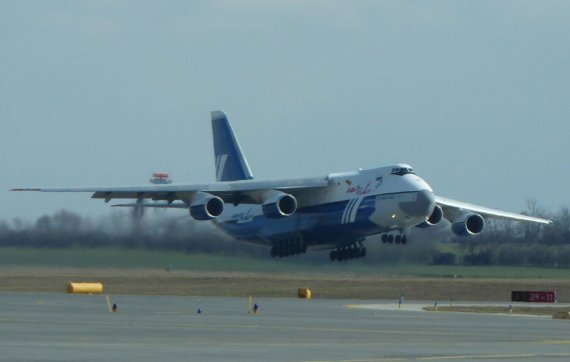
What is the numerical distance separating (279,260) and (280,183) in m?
3.39

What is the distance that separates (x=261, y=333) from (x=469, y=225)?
34.9 metres

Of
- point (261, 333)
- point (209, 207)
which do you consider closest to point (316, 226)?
point (209, 207)

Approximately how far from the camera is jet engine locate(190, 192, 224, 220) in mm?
56562

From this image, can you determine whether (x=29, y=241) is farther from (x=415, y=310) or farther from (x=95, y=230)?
(x=415, y=310)

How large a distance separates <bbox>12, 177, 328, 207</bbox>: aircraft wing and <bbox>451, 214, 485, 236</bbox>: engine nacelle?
22.4 feet

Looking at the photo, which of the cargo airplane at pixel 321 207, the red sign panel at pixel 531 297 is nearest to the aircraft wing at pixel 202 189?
the cargo airplane at pixel 321 207

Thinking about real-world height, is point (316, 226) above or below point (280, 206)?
below

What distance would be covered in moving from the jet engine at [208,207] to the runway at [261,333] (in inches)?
522

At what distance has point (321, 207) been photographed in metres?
58.9

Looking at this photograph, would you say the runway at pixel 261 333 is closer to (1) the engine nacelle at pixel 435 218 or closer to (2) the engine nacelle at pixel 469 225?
(1) the engine nacelle at pixel 435 218

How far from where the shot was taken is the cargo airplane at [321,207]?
54875 mm

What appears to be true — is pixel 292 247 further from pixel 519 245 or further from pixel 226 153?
pixel 519 245

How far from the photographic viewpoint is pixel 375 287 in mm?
60000

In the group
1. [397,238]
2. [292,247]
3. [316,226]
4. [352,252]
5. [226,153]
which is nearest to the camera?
[316,226]
